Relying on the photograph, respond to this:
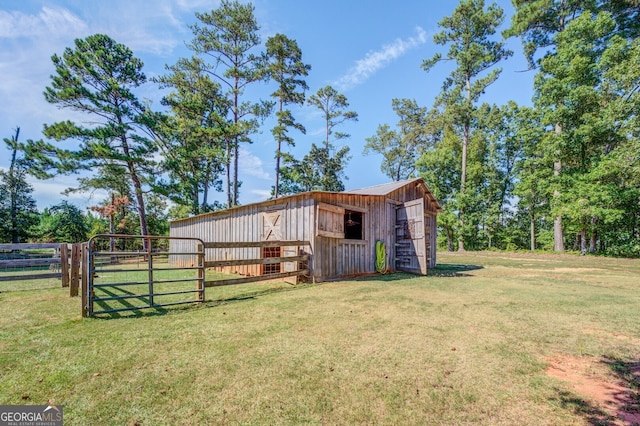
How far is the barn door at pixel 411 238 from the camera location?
413 inches

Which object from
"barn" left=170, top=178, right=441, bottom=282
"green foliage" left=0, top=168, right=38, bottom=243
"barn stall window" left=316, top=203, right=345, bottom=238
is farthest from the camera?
"green foliage" left=0, top=168, right=38, bottom=243

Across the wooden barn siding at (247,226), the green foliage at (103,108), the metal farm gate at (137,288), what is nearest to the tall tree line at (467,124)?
the green foliage at (103,108)

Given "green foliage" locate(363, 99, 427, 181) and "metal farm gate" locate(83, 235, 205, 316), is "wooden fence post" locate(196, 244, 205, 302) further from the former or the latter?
"green foliage" locate(363, 99, 427, 181)

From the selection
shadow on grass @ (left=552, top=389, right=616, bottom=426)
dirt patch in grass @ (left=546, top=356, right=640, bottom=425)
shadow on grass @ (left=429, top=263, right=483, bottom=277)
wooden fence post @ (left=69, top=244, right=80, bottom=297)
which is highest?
wooden fence post @ (left=69, top=244, right=80, bottom=297)

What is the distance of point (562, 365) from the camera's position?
3154mm

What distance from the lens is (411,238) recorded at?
10953 mm

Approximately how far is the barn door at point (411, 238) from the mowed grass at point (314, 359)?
14.8 ft

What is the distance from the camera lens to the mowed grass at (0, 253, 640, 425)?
232 cm

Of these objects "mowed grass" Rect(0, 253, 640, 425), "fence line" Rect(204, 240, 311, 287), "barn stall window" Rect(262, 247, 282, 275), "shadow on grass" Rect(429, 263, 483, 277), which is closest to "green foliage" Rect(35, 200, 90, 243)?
"barn stall window" Rect(262, 247, 282, 275)

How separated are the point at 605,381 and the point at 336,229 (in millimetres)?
6895

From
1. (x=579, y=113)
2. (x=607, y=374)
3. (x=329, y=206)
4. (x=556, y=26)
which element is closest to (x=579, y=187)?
(x=579, y=113)

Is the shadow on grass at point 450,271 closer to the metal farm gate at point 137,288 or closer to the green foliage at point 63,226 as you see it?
the metal farm gate at point 137,288

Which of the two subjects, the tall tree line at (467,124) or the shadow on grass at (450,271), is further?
the tall tree line at (467,124)

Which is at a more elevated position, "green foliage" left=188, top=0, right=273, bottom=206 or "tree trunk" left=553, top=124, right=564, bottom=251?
"green foliage" left=188, top=0, right=273, bottom=206
